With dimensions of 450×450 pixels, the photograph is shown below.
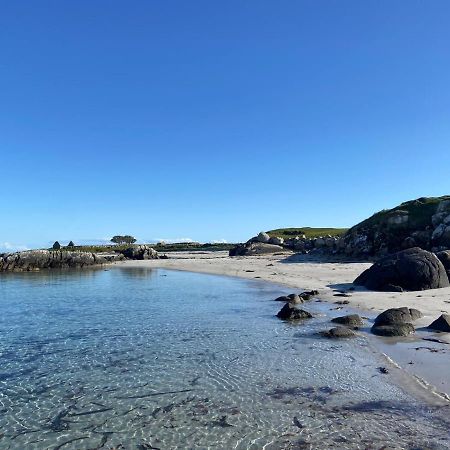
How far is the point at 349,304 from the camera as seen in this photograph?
2450cm

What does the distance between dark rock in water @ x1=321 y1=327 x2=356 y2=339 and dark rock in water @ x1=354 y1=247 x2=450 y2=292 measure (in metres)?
11.7

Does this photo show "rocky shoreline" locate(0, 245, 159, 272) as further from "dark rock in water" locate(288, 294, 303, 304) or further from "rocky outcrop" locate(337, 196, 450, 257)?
"dark rock in water" locate(288, 294, 303, 304)

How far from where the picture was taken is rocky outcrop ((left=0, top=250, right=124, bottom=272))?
199 ft

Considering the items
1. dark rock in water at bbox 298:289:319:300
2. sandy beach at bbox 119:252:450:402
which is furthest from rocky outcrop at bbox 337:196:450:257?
dark rock in water at bbox 298:289:319:300

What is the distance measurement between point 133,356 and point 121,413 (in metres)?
4.82

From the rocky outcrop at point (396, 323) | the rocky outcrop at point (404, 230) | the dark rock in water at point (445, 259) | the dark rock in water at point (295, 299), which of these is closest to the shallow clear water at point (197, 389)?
the rocky outcrop at point (396, 323)

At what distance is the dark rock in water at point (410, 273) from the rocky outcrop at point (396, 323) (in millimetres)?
8519

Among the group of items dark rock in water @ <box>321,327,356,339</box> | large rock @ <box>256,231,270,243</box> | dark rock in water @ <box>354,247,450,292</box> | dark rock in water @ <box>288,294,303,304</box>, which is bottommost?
dark rock in water @ <box>321,327,356,339</box>

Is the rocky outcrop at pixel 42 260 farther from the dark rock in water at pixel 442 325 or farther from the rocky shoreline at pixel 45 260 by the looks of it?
the dark rock in water at pixel 442 325

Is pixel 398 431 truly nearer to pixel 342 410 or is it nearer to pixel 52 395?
pixel 342 410

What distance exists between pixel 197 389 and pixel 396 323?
9.80 meters

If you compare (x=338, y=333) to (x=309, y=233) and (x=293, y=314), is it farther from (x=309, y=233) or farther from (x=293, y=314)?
(x=309, y=233)

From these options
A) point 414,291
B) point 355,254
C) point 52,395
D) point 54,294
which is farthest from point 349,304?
point 355,254

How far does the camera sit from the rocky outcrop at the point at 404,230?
159ft
